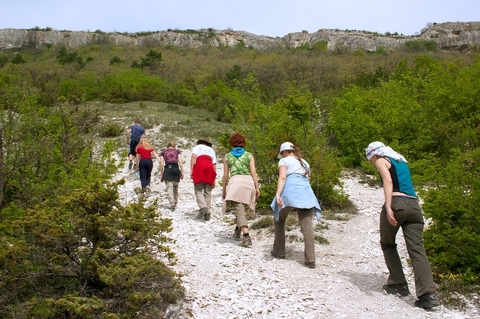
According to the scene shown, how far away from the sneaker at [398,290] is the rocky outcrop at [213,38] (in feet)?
326

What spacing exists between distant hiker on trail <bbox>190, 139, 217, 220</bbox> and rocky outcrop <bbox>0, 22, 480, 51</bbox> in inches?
3778

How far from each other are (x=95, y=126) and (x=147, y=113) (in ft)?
69.7

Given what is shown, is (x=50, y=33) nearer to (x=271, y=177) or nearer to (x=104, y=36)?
(x=104, y=36)

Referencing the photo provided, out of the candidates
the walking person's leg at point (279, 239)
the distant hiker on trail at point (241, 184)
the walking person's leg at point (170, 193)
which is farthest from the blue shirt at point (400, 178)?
the walking person's leg at point (170, 193)

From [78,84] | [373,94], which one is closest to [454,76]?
[373,94]

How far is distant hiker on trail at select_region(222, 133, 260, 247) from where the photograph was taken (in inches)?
290

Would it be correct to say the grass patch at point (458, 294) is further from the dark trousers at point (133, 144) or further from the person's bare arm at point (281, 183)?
the dark trousers at point (133, 144)

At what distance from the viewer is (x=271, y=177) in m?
10.4

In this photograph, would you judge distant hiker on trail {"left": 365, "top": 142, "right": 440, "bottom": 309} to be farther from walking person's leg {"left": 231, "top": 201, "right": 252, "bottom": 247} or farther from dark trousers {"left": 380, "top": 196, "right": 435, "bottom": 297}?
walking person's leg {"left": 231, "top": 201, "right": 252, "bottom": 247}

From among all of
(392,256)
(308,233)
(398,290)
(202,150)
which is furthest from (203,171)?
(398,290)

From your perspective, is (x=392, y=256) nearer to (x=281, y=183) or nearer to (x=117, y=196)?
(x=281, y=183)

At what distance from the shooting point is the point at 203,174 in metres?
9.18

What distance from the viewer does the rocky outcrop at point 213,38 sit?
333 ft

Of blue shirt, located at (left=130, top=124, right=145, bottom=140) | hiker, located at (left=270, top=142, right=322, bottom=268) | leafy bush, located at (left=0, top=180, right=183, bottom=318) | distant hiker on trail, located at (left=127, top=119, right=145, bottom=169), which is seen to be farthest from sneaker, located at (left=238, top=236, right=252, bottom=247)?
blue shirt, located at (left=130, top=124, right=145, bottom=140)
